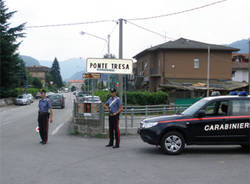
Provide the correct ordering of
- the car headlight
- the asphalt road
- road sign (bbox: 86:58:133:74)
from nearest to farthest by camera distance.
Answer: the asphalt road, the car headlight, road sign (bbox: 86:58:133:74)

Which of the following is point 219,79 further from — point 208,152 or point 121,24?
point 208,152

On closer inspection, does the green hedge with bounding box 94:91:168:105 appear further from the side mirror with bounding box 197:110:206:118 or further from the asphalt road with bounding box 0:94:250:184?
the side mirror with bounding box 197:110:206:118

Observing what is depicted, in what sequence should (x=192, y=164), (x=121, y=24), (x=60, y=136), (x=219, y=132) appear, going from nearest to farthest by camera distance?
(x=192, y=164), (x=219, y=132), (x=60, y=136), (x=121, y=24)

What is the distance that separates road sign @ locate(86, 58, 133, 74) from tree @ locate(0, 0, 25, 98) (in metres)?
33.4

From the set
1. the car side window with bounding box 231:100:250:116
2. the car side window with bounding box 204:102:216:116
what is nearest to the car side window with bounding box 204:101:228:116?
the car side window with bounding box 204:102:216:116

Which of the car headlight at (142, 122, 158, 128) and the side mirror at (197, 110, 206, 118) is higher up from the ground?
the side mirror at (197, 110, 206, 118)

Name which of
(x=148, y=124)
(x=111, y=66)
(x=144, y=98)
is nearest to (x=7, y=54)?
(x=144, y=98)

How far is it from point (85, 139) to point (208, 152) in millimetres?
4852

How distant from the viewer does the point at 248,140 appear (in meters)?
8.48

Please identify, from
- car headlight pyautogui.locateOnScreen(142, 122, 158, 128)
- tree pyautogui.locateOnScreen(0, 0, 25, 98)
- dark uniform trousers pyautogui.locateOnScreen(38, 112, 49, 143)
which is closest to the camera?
car headlight pyautogui.locateOnScreen(142, 122, 158, 128)

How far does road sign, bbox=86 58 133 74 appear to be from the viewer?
13.6 m

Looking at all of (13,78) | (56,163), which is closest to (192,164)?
(56,163)

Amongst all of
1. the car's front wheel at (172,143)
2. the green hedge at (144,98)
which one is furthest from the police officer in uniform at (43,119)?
the green hedge at (144,98)

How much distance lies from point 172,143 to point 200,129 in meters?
0.87
